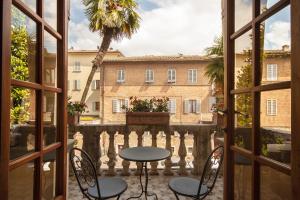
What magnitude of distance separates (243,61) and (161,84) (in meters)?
15.9

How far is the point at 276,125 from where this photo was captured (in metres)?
1.23

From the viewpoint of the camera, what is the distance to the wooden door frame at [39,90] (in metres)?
0.86

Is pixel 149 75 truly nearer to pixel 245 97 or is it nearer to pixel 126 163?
pixel 126 163

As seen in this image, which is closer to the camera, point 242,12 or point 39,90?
point 39,90

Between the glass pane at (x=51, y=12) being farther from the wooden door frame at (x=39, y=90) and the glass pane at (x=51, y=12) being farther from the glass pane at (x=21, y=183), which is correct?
the glass pane at (x=21, y=183)

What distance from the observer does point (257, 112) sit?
1.31 metres

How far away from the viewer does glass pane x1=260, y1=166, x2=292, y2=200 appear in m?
1.07

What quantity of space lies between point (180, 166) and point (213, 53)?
3.48 m

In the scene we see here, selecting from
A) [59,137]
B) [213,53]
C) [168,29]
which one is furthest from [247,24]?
[168,29]

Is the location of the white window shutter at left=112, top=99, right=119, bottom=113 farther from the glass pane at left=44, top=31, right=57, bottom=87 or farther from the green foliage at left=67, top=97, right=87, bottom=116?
the glass pane at left=44, top=31, right=57, bottom=87

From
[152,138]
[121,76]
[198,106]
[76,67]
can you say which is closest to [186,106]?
[198,106]

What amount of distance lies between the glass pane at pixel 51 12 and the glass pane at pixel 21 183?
3.02 feet

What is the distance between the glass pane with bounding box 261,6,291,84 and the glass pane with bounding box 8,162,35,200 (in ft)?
4.50

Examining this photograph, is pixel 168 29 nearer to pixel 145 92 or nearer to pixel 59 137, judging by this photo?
pixel 145 92
